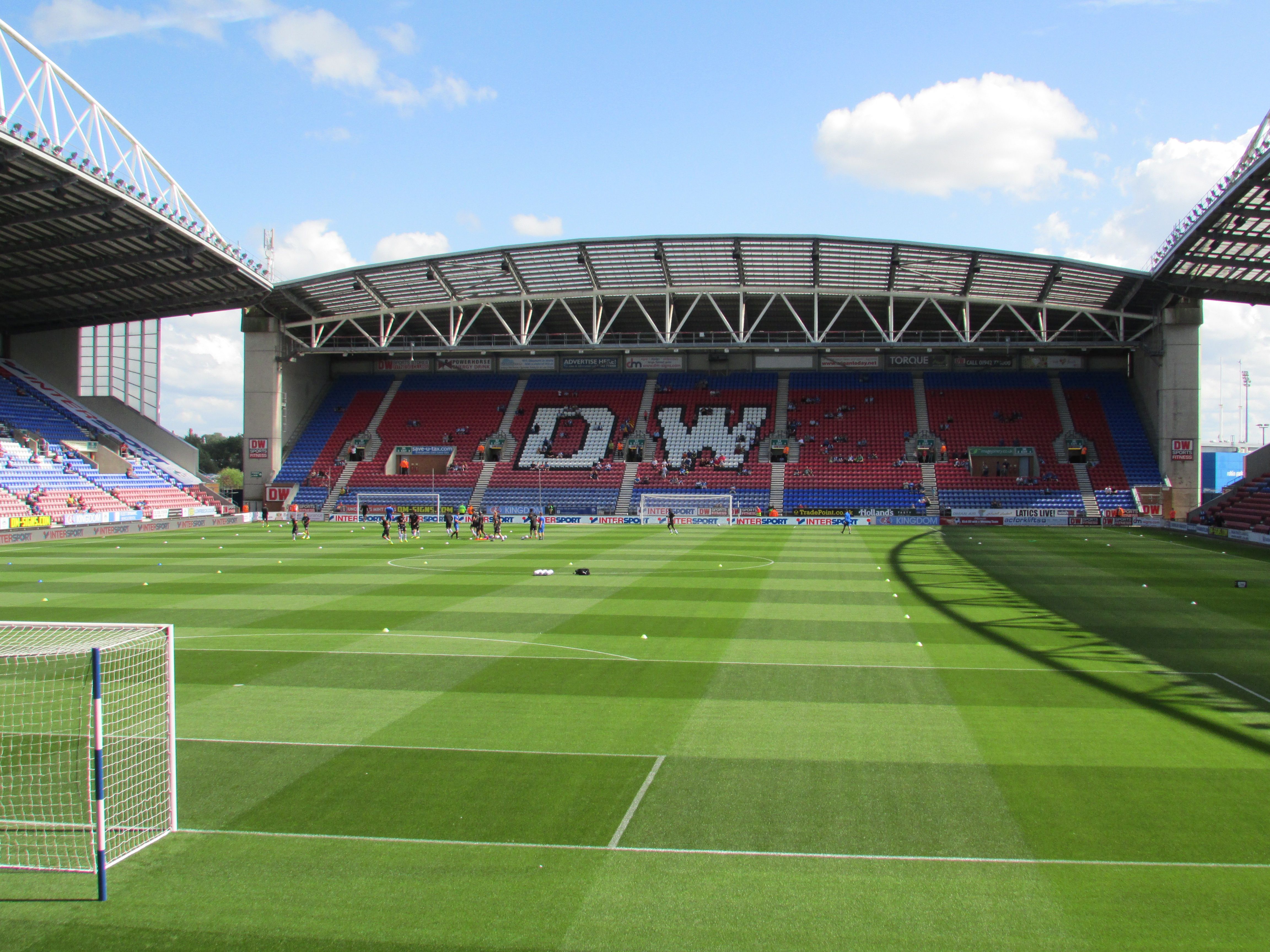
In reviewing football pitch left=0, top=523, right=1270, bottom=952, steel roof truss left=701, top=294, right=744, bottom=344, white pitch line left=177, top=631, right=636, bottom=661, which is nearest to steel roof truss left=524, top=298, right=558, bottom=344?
steel roof truss left=701, top=294, right=744, bottom=344

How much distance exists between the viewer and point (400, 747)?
34.9 feet

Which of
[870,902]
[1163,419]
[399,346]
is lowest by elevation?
[870,902]

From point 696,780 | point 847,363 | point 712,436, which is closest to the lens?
point 696,780

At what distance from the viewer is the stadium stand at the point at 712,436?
57812mm

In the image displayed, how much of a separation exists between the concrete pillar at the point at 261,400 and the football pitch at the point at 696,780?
40162 millimetres

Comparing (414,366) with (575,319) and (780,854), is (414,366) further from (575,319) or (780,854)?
(780,854)

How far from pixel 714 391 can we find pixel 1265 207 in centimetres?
3710

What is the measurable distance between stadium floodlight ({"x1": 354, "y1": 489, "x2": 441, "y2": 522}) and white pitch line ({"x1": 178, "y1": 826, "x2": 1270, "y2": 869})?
49500 mm

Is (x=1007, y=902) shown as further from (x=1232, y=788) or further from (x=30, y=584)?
(x=30, y=584)

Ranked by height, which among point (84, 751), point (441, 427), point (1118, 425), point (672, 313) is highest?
point (672, 313)

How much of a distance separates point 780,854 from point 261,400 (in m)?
59.2

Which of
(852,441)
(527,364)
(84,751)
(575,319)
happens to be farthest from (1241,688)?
(527,364)

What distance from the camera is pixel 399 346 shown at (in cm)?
6681

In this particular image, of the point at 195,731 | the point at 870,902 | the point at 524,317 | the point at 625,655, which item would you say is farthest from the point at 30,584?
the point at 524,317
